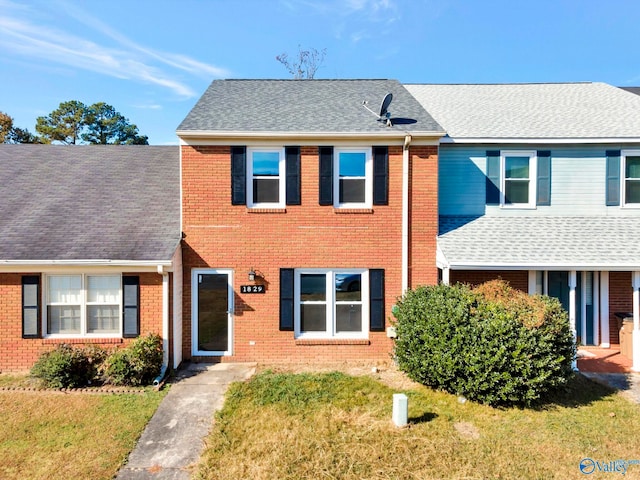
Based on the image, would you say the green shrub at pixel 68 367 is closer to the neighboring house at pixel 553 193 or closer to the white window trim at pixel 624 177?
the neighboring house at pixel 553 193

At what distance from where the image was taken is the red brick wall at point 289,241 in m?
9.20

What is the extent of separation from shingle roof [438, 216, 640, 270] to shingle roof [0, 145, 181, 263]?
7322mm

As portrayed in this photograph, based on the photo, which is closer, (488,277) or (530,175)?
(488,277)

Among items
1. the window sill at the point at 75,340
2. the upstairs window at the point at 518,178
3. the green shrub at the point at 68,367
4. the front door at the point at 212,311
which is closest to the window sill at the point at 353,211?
the front door at the point at 212,311

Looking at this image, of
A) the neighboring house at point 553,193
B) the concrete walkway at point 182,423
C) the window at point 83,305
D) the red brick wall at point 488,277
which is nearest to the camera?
the concrete walkway at point 182,423

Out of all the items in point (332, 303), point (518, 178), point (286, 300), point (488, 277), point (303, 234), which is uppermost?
point (518, 178)

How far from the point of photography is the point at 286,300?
919 centimetres

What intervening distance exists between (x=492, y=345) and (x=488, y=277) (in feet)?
12.2

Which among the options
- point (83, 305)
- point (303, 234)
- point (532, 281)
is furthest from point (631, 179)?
point (83, 305)

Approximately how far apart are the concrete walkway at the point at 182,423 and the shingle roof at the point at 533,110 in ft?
29.8

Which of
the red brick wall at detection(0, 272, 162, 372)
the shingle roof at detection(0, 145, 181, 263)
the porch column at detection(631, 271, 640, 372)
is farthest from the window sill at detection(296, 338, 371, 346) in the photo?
the porch column at detection(631, 271, 640, 372)

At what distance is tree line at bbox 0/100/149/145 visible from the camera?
31.0 meters

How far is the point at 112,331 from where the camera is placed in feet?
28.6

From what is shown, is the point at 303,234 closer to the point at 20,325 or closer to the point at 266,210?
the point at 266,210
